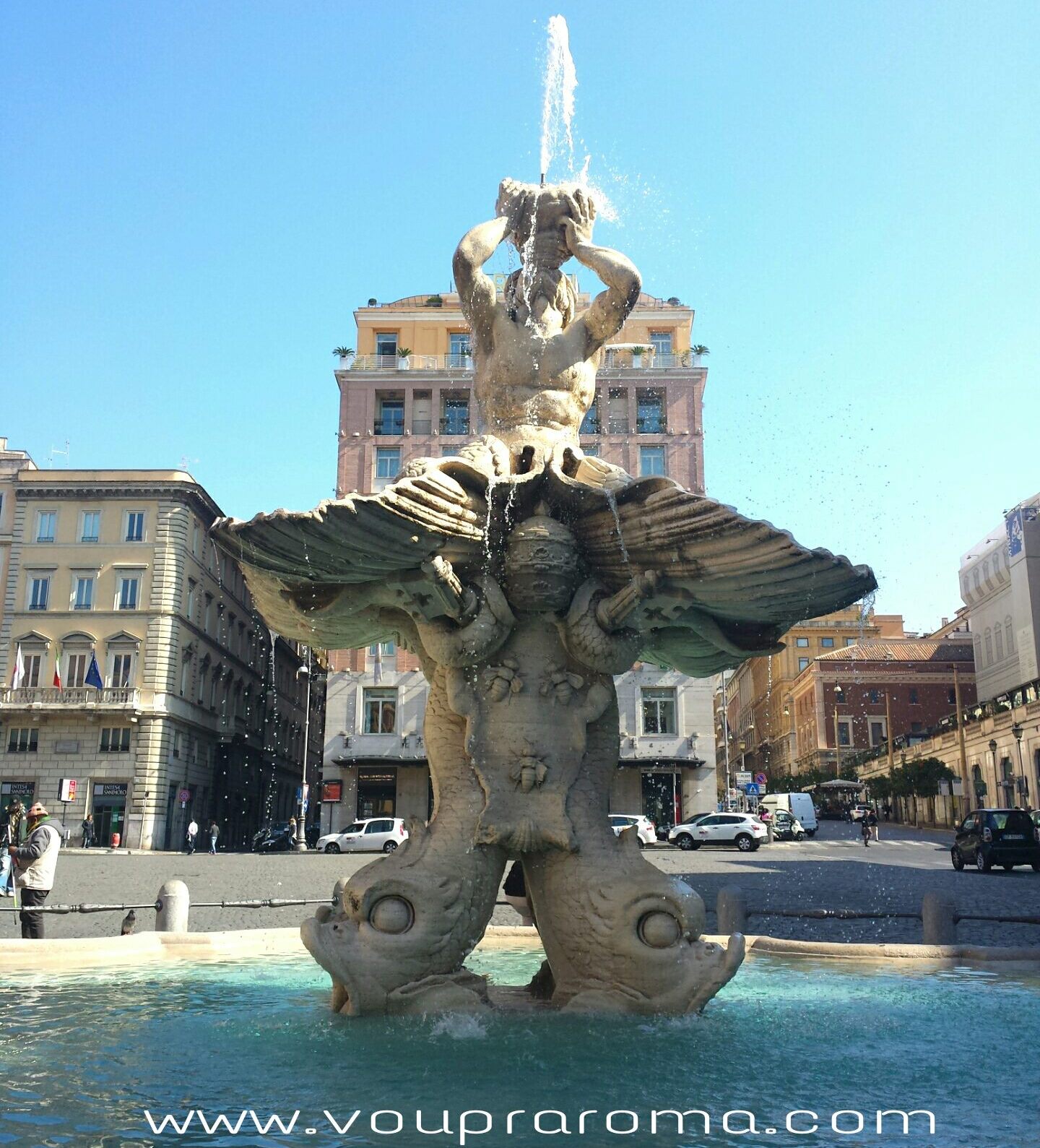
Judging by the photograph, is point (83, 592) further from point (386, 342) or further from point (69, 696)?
point (386, 342)

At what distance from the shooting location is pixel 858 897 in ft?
54.0

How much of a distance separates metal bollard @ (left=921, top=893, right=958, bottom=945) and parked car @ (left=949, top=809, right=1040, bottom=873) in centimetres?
1752

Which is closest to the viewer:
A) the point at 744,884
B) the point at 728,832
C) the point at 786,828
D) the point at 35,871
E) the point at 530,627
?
the point at 530,627

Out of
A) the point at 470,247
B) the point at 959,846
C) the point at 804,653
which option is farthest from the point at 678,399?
the point at 804,653

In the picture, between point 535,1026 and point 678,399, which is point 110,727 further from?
point 535,1026

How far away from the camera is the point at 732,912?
911 centimetres

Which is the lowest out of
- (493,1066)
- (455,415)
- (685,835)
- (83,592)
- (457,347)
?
(493,1066)

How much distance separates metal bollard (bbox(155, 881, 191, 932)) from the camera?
8.30 metres

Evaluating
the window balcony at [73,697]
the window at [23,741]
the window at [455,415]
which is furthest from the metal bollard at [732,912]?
the window at [23,741]

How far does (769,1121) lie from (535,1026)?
162cm

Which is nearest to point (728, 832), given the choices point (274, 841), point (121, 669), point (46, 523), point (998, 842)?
point (998, 842)

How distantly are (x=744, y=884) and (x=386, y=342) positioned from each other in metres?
34.1

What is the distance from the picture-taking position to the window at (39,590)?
46.5m

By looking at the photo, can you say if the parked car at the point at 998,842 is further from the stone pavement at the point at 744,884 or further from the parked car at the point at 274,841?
the parked car at the point at 274,841
